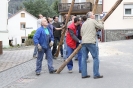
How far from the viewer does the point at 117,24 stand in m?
32.9

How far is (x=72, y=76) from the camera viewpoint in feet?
34.6

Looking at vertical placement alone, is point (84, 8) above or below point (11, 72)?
above

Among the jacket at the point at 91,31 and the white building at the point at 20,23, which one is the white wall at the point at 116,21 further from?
the white building at the point at 20,23

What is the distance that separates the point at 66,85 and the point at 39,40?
2.31 meters

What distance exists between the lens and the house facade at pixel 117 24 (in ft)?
107

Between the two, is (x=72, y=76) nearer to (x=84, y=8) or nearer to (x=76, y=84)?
(x=76, y=84)

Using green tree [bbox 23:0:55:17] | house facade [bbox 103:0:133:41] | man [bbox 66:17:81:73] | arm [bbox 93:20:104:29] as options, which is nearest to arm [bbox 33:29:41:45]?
man [bbox 66:17:81:73]

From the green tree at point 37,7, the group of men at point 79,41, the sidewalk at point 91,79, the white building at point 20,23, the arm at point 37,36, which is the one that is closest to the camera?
the sidewalk at point 91,79

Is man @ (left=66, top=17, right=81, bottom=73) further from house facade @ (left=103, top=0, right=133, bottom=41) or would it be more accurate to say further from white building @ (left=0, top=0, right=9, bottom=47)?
white building @ (left=0, top=0, right=9, bottom=47)

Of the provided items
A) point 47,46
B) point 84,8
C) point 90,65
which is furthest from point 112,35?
point 47,46

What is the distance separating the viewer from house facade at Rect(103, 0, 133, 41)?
1280 inches

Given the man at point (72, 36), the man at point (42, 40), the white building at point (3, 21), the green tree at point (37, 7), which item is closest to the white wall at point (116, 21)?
the white building at point (3, 21)

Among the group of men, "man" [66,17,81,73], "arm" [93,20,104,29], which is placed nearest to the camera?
"arm" [93,20,104,29]

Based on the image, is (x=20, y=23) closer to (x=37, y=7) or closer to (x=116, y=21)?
(x=37, y=7)
